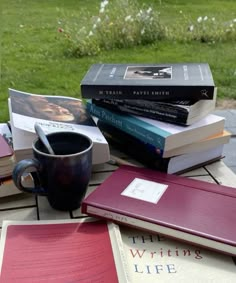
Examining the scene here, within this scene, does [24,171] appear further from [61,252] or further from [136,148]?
[136,148]

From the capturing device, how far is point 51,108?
37.6 inches

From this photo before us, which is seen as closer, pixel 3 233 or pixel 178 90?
pixel 3 233

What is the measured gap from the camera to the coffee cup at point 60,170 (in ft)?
2.33

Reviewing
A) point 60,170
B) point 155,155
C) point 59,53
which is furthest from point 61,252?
point 59,53

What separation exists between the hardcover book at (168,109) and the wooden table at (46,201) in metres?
0.10

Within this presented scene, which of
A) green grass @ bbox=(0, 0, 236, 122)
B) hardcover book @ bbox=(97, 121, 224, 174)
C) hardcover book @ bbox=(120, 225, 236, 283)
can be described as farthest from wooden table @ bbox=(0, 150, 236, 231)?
green grass @ bbox=(0, 0, 236, 122)

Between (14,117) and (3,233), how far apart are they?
249 millimetres

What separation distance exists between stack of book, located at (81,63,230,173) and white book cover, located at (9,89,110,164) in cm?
5

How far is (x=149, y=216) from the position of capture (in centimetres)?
69

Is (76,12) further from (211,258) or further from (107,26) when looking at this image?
(211,258)

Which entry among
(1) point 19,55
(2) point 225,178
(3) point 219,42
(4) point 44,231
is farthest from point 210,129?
(3) point 219,42

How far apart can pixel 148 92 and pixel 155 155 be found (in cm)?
11

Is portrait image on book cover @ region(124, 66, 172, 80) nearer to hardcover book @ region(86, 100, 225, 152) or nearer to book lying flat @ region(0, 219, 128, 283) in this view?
hardcover book @ region(86, 100, 225, 152)

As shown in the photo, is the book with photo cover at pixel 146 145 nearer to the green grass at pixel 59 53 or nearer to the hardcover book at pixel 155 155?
the hardcover book at pixel 155 155
